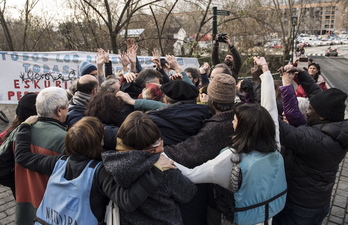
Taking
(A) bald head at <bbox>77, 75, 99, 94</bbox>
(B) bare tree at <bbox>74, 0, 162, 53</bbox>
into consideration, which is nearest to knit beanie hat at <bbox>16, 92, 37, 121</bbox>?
(A) bald head at <bbox>77, 75, 99, 94</bbox>

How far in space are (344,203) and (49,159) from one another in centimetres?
382

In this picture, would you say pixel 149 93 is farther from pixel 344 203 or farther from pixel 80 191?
pixel 344 203

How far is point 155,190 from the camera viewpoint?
1.52 meters

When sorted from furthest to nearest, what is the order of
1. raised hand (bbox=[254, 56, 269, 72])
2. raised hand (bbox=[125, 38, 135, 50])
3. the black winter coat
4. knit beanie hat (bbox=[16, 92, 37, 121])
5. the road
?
1. the road
2. raised hand (bbox=[125, 38, 135, 50])
3. knit beanie hat (bbox=[16, 92, 37, 121])
4. raised hand (bbox=[254, 56, 269, 72])
5. the black winter coat

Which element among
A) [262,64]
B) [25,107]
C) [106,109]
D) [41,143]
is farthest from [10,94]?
[262,64]

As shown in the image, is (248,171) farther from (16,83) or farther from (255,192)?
(16,83)

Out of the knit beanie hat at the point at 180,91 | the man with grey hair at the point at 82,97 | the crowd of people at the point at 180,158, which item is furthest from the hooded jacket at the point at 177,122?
the man with grey hair at the point at 82,97

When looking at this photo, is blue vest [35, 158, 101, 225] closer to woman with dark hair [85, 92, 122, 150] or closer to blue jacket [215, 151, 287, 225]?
woman with dark hair [85, 92, 122, 150]

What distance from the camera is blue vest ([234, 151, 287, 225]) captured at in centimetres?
167

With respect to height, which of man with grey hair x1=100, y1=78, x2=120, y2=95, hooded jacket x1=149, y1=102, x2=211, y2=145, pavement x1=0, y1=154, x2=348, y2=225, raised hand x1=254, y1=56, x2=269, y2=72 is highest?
raised hand x1=254, y1=56, x2=269, y2=72

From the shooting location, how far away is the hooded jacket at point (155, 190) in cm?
145

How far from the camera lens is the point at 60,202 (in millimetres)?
1673

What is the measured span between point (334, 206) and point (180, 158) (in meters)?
2.95

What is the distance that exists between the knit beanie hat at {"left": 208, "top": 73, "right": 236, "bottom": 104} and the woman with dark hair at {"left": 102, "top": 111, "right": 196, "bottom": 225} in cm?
67
